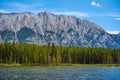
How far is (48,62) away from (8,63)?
26.8 metres

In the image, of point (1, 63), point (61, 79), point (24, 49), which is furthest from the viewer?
point (24, 49)

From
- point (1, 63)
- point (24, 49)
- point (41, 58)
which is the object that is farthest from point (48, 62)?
point (1, 63)

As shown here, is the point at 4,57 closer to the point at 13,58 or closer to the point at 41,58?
the point at 13,58

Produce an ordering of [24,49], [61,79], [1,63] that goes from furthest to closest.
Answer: [24,49] → [1,63] → [61,79]

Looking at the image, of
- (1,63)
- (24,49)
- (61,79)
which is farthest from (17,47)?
(61,79)

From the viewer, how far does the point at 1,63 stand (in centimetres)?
18662

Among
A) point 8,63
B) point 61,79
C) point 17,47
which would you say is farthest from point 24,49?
point 61,79

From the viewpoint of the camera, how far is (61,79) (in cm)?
7406

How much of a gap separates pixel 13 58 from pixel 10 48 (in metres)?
6.86

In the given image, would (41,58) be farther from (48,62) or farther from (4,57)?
(4,57)

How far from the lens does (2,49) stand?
7594 inches

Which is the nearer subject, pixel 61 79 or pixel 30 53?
pixel 61 79

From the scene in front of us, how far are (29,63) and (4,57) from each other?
55.2 feet

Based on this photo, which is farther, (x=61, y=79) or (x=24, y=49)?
(x=24, y=49)
